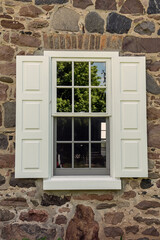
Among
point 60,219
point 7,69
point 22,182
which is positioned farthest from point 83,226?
point 7,69

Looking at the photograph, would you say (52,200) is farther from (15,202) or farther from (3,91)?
(3,91)

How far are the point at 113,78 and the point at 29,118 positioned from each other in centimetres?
126

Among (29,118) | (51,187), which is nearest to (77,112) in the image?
(29,118)

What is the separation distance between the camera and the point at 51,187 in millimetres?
3211

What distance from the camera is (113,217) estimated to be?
129 inches

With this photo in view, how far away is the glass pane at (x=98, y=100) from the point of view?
3.45 meters

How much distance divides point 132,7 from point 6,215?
333 centimetres

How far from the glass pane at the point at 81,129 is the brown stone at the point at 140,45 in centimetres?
115

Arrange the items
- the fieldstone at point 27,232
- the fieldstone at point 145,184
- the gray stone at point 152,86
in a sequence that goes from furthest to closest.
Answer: the gray stone at point 152,86 → the fieldstone at point 145,184 → the fieldstone at point 27,232

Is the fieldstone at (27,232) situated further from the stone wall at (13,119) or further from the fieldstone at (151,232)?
the fieldstone at (151,232)

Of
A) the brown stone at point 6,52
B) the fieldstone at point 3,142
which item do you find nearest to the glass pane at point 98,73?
the brown stone at point 6,52

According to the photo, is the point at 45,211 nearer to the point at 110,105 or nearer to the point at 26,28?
the point at 110,105

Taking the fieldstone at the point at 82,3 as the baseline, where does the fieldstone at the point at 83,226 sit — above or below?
below

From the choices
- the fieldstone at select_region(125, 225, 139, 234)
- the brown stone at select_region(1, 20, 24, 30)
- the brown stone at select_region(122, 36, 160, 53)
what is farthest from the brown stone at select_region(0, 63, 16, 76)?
the fieldstone at select_region(125, 225, 139, 234)
